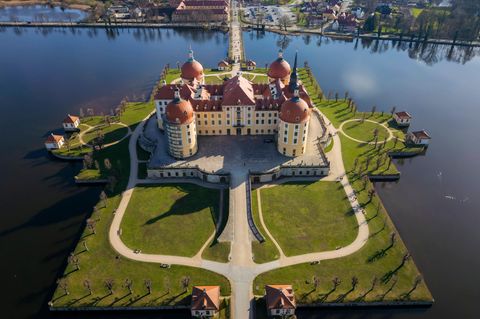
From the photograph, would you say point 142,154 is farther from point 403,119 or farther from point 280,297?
point 403,119

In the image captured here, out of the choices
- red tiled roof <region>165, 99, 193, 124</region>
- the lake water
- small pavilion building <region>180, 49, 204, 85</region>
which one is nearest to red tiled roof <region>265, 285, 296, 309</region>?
the lake water

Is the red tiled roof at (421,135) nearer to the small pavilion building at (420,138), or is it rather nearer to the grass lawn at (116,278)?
the small pavilion building at (420,138)

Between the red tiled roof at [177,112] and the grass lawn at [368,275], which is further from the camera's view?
the red tiled roof at [177,112]

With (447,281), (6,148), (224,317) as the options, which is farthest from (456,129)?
(6,148)

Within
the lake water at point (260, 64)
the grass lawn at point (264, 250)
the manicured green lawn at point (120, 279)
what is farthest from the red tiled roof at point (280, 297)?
the grass lawn at point (264, 250)

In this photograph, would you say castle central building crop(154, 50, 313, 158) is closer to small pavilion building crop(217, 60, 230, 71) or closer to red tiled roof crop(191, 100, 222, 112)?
red tiled roof crop(191, 100, 222, 112)

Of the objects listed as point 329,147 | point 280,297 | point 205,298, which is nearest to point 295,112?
point 329,147

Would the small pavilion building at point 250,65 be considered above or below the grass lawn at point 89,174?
above
